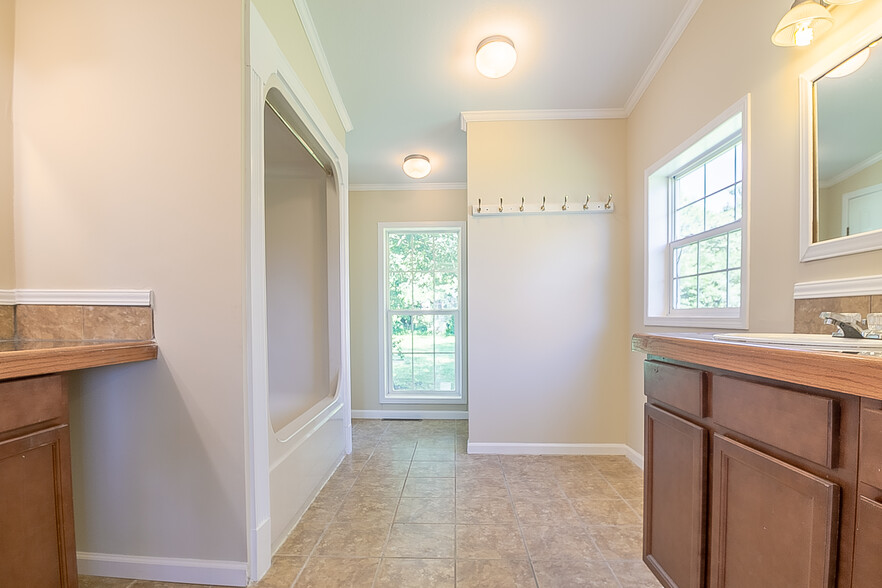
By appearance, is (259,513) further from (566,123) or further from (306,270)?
(566,123)

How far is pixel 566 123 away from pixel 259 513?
3.00 metres

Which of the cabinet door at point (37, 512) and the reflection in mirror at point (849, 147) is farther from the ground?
the reflection in mirror at point (849, 147)

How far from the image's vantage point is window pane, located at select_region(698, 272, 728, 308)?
73.2 inches

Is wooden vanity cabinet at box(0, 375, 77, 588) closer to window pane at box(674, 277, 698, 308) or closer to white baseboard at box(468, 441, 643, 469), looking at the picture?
white baseboard at box(468, 441, 643, 469)

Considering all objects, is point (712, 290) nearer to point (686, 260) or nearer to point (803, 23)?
point (686, 260)

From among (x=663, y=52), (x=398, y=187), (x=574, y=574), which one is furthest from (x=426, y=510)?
(x=398, y=187)

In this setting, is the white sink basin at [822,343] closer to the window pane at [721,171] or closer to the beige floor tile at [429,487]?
the window pane at [721,171]

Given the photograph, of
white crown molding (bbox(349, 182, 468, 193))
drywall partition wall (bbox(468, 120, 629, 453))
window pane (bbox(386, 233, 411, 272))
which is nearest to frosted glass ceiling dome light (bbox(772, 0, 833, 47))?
drywall partition wall (bbox(468, 120, 629, 453))

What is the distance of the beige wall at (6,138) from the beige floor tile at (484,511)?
7.28 feet

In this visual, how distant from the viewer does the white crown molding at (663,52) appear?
187 centimetres

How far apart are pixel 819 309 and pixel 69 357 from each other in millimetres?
2363

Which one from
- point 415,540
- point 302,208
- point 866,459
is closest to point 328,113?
point 302,208

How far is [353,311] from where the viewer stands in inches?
154

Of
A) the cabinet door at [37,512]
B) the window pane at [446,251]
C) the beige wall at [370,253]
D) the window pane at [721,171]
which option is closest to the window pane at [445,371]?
the beige wall at [370,253]
